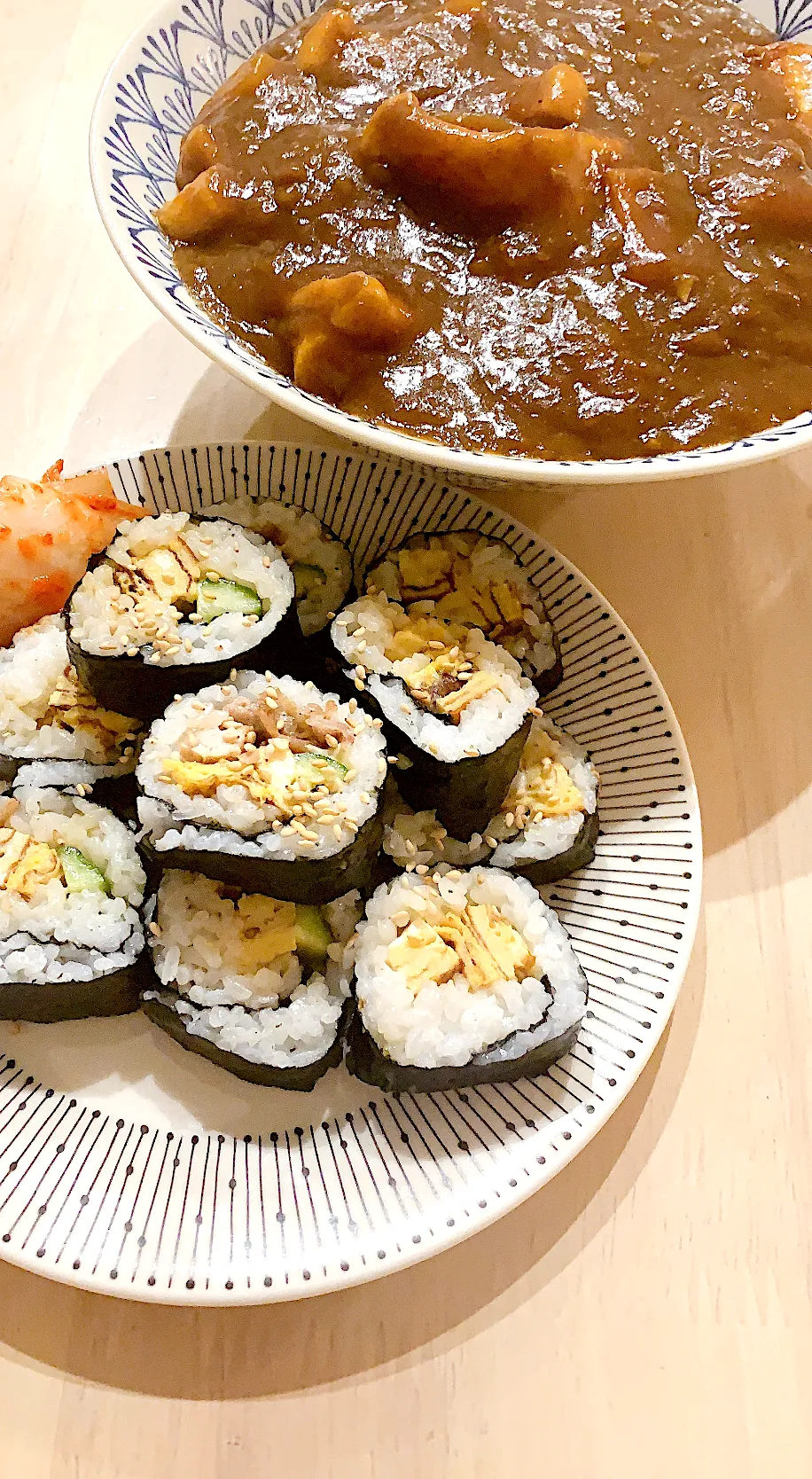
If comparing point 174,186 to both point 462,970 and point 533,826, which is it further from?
point 462,970

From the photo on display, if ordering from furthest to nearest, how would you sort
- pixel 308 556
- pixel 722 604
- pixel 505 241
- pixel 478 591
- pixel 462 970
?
pixel 722 604 < pixel 308 556 < pixel 478 591 < pixel 505 241 < pixel 462 970

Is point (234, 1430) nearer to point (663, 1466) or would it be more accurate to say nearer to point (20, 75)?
point (663, 1466)

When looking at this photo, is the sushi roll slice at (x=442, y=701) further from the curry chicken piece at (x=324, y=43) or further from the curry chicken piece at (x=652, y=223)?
the curry chicken piece at (x=324, y=43)

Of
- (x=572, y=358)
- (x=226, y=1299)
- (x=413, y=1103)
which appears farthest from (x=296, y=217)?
(x=226, y=1299)

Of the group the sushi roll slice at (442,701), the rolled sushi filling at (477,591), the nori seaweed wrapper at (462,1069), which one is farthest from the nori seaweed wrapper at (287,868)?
the rolled sushi filling at (477,591)

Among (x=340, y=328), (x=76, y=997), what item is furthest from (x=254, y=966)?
(x=340, y=328)

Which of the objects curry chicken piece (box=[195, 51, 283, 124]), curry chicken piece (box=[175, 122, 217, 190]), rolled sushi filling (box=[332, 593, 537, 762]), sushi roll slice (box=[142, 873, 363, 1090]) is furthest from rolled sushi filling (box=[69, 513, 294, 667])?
curry chicken piece (box=[195, 51, 283, 124])

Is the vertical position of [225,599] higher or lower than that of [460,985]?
higher
